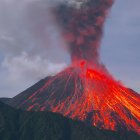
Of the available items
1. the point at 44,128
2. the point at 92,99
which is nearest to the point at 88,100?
the point at 92,99

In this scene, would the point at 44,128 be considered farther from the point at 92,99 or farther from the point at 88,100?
the point at 92,99

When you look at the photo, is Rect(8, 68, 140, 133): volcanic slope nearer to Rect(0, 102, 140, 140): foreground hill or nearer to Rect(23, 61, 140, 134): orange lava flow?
Rect(23, 61, 140, 134): orange lava flow

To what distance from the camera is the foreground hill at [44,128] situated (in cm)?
15106

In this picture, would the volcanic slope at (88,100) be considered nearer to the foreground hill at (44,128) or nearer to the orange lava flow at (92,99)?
the orange lava flow at (92,99)

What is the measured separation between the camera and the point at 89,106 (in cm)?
17725

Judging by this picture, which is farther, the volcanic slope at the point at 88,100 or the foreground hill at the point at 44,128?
the volcanic slope at the point at 88,100

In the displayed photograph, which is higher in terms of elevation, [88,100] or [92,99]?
[92,99]

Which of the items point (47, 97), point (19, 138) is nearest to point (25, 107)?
point (47, 97)

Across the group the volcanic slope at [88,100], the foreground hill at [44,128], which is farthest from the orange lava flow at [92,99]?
the foreground hill at [44,128]

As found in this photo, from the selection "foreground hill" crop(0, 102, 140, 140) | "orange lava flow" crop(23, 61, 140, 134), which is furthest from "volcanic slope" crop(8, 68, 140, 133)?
"foreground hill" crop(0, 102, 140, 140)

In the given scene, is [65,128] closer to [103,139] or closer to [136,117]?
[103,139]

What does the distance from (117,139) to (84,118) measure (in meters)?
18.0

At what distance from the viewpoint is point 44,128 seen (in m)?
156

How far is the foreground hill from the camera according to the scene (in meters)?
151
